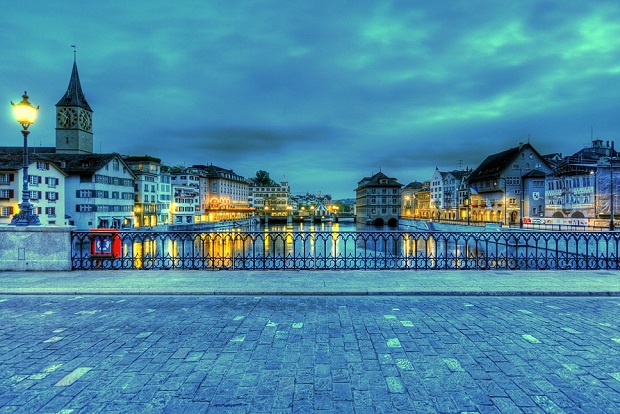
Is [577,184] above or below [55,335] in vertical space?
above

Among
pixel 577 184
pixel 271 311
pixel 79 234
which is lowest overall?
pixel 271 311

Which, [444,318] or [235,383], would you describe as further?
[444,318]

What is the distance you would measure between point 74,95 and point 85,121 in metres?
6.09

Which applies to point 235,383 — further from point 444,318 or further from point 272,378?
point 444,318

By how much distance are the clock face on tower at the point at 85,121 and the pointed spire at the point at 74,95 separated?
67.5 inches

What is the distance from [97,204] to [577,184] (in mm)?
78075

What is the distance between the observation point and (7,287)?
976 cm

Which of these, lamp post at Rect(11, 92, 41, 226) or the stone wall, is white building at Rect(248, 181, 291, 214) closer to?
lamp post at Rect(11, 92, 41, 226)

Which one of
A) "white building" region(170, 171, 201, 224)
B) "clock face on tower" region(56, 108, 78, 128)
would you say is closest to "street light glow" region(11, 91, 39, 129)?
"clock face on tower" region(56, 108, 78, 128)

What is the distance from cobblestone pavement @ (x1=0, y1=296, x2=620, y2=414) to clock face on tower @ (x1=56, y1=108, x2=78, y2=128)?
299ft

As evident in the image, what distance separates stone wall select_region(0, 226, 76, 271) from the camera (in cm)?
1212

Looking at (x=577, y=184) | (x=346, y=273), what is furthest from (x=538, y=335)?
(x=577, y=184)

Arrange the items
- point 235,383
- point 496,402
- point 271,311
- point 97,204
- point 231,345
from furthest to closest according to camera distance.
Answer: point 97,204, point 271,311, point 231,345, point 235,383, point 496,402

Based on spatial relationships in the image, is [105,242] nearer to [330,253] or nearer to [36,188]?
[330,253]
